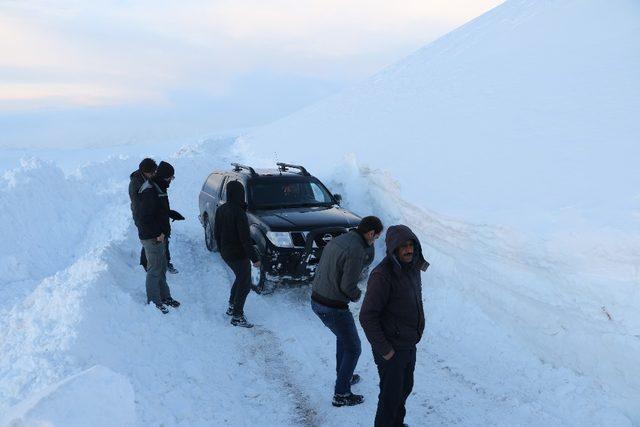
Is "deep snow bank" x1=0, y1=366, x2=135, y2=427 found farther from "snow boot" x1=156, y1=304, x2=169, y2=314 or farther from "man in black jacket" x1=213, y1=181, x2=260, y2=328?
"man in black jacket" x1=213, y1=181, x2=260, y2=328

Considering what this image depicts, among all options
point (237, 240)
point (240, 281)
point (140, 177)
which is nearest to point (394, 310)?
point (237, 240)

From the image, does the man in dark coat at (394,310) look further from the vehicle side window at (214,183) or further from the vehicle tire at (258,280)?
the vehicle side window at (214,183)

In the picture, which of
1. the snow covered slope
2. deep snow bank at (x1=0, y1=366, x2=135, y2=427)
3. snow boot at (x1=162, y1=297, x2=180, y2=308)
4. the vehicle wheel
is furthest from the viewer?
the vehicle wheel

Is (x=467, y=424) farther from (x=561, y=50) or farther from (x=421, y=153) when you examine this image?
(x=561, y=50)

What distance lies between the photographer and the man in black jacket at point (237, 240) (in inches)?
277

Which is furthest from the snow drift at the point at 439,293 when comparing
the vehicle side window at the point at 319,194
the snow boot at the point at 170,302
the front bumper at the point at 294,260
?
the vehicle side window at the point at 319,194

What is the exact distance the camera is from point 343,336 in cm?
517

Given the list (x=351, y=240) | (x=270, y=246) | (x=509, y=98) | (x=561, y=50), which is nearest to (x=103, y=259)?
(x=270, y=246)

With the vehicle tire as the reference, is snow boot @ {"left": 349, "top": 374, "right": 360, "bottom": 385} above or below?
below

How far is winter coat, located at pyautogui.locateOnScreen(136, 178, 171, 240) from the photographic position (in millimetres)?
6855

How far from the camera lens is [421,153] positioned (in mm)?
12352

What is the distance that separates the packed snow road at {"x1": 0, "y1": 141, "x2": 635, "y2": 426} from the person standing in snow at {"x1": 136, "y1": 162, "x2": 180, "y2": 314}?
35cm

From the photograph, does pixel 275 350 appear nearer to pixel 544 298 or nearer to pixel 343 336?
pixel 343 336

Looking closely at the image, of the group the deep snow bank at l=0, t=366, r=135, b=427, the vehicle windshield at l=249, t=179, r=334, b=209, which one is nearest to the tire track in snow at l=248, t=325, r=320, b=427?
the deep snow bank at l=0, t=366, r=135, b=427
